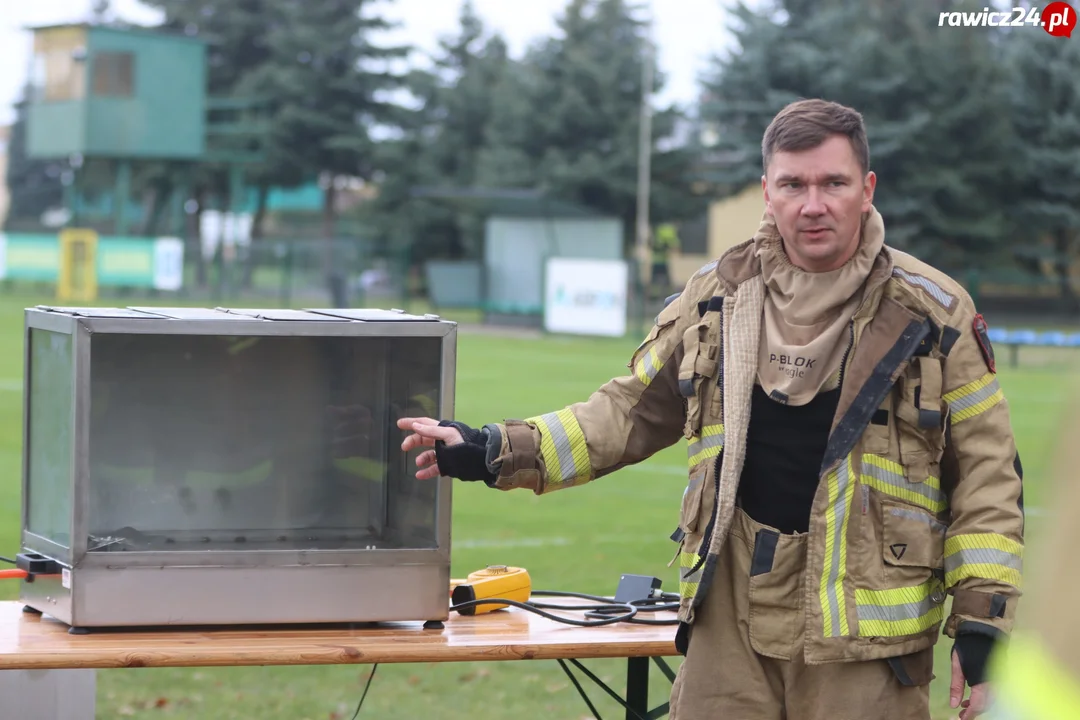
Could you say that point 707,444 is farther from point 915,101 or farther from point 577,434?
point 915,101

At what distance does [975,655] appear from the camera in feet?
9.91

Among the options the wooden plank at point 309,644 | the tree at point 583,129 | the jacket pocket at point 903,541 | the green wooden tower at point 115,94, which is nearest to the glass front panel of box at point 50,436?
the wooden plank at point 309,644

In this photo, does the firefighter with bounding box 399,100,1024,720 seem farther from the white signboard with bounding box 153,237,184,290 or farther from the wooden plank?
the white signboard with bounding box 153,237,184,290

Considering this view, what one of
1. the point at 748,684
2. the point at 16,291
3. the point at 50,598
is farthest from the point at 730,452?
the point at 16,291

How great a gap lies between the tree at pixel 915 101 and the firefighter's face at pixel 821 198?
4260 cm

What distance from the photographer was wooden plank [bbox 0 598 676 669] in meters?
3.37

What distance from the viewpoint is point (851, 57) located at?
149 feet

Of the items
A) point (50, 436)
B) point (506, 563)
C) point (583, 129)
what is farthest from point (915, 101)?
point (50, 436)

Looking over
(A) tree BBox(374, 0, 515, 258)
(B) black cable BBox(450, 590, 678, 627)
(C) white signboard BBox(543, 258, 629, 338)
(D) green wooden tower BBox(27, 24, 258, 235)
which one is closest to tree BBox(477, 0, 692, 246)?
(A) tree BBox(374, 0, 515, 258)

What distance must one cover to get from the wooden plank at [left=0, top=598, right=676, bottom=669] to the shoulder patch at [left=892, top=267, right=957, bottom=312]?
1141 mm

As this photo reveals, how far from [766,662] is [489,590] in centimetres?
102

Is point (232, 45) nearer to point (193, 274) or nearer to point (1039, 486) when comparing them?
point (193, 274)

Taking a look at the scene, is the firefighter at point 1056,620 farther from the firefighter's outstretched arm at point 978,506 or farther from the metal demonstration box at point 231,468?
the metal demonstration box at point 231,468

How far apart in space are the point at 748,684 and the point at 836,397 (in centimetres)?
65
